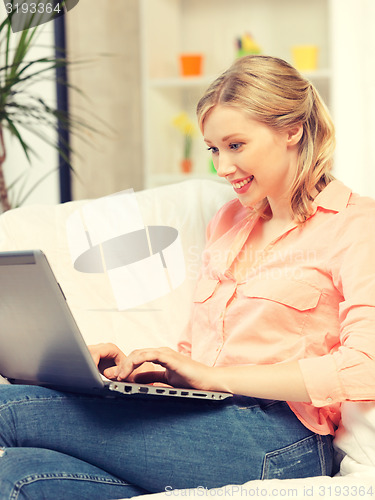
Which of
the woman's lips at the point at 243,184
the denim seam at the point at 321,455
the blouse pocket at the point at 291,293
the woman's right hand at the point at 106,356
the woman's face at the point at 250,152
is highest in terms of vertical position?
the woman's face at the point at 250,152

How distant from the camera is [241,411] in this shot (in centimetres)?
114

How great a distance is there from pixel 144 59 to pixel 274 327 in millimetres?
2322

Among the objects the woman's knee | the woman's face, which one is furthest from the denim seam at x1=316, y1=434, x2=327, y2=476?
the woman's face

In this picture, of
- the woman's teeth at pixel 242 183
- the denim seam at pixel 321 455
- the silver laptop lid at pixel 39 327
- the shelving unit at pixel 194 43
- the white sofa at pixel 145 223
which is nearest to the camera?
the silver laptop lid at pixel 39 327

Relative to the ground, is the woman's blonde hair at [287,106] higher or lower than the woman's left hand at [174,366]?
higher

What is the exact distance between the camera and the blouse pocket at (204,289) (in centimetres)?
136

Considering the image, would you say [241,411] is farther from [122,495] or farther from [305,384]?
[122,495]

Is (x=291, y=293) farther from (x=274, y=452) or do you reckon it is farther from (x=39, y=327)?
(x=39, y=327)

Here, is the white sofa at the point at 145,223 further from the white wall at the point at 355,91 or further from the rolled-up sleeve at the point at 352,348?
the white wall at the point at 355,91

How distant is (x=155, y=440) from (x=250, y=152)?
1.67 feet

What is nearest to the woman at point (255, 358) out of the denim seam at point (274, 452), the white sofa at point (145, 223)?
the denim seam at point (274, 452)

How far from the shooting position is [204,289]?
1.38m

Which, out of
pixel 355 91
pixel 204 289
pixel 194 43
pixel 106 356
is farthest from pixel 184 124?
pixel 106 356

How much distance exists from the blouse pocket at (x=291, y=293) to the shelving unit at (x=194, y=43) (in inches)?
84.4
